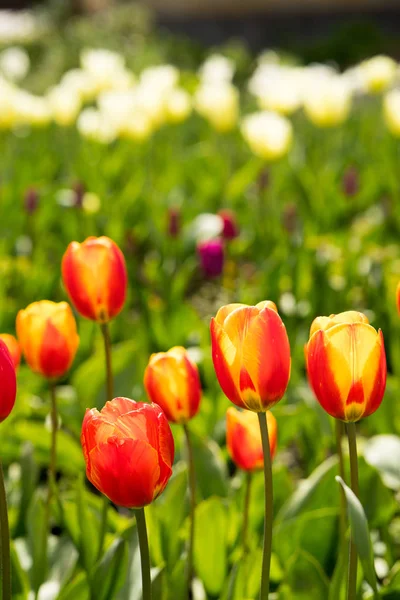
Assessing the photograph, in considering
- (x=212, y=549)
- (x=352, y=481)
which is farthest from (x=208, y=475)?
(x=352, y=481)

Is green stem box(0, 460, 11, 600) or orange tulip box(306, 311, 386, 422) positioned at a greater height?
orange tulip box(306, 311, 386, 422)

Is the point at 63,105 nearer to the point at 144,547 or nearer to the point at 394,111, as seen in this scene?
the point at 394,111

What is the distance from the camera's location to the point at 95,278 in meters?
1.41

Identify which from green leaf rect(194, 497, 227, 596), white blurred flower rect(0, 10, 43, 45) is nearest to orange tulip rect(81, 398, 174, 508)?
green leaf rect(194, 497, 227, 596)

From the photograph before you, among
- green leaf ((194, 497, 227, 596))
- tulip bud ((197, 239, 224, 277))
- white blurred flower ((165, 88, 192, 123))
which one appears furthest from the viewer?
A: white blurred flower ((165, 88, 192, 123))

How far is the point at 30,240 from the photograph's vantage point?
3.39m

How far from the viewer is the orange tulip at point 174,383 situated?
1303 mm

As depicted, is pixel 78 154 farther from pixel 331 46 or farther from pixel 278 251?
pixel 331 46

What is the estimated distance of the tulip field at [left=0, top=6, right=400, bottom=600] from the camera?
1.05m

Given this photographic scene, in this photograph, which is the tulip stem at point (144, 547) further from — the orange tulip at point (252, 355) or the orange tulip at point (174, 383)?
the orange tulip at point (174, 383)

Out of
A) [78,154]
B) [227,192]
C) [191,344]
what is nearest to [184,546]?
[191,344]

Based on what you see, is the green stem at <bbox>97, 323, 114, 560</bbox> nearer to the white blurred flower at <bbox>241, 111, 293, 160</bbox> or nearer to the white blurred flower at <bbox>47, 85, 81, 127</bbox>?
→ the white blurred flower at <bbox>241, 111, 293, 160</bbox>

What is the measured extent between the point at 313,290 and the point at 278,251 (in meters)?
0.36

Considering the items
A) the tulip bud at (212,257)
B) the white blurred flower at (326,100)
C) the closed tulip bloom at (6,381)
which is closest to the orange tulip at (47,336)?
the closed tulip bloom at (6,381)
